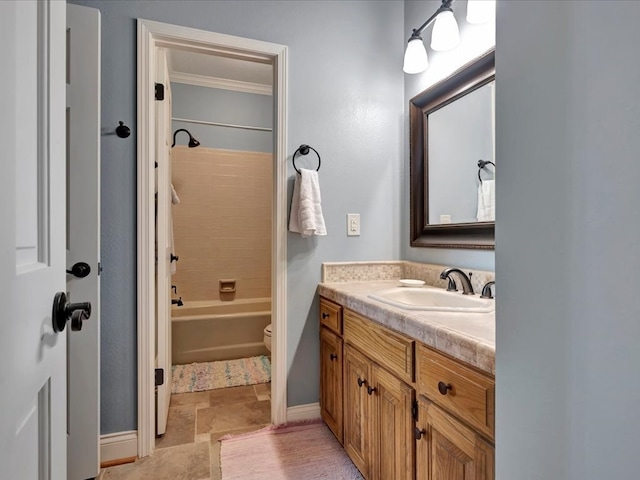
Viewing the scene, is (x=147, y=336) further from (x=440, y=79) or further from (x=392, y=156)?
(x=440, y=79)

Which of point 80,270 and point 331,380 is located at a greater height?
point 80,270

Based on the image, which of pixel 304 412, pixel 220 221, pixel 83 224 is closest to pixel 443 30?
pixel 83 224

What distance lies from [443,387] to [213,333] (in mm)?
2506

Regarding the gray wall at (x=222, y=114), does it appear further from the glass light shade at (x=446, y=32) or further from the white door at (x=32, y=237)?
the white door at (x=32, y=237)

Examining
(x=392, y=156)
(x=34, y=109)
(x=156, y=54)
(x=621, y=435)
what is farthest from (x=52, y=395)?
(x=392, y=156)

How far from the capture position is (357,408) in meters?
1.51

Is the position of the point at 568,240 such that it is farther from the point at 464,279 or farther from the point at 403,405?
the point at 464,279

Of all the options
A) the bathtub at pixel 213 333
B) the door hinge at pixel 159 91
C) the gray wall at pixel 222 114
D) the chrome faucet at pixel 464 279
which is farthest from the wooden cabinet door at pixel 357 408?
the gray wall at pixel 222 114

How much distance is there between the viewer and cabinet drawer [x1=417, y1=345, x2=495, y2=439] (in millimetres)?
810

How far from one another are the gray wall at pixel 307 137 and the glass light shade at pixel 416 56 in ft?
0.84

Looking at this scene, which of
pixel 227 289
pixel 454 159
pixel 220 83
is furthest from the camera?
pixel 227 289

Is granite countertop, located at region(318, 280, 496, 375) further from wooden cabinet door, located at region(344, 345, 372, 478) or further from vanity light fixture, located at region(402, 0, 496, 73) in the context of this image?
vanity light fixture, located at region(402, 0, 496, 73)

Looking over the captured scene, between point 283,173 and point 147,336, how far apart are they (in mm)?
1086

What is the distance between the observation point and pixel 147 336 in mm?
1709
